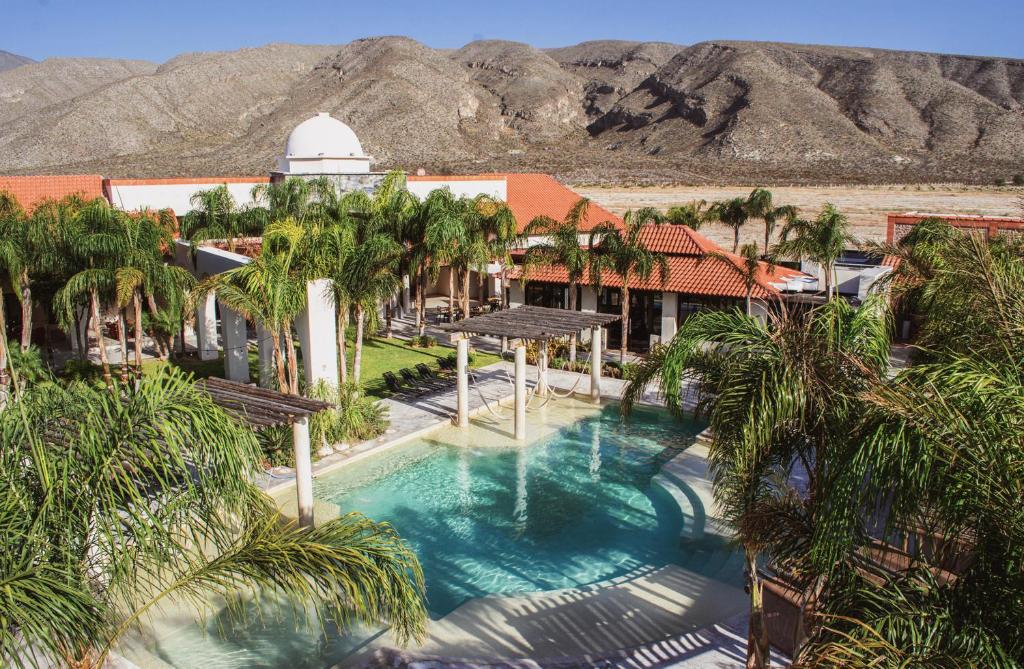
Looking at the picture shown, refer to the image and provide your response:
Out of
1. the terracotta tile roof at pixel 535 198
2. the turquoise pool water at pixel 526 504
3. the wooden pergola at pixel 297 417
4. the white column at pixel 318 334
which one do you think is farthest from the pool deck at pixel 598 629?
the terracotta tile roof at pixel 535 198

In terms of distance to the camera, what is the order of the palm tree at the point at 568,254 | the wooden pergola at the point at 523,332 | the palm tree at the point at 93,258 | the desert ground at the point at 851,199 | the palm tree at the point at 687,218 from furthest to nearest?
the desert ground at the point at 851,199 → the palm tree at the point at 687,218 → the palm tree at the point at 568,254 → the wooden pergola at the point at 523,332 → the palm tree at the point at 93,258

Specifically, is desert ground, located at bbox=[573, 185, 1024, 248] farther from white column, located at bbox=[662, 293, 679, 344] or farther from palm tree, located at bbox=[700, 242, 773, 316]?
white column, located at bbox=[662, 293, 679, 344]

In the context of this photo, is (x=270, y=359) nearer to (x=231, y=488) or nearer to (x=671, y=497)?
(x=671, y=497)

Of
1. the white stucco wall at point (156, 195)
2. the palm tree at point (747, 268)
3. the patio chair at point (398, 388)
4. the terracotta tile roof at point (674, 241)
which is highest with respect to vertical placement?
the white stucco wall at point (156, 195)

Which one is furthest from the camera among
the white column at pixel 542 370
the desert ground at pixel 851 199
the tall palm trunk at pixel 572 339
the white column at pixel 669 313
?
the desert ground at pixel 851 199

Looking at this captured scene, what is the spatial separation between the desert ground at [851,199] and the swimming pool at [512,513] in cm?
4092

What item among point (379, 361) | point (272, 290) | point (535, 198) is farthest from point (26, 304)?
point (535, 198)

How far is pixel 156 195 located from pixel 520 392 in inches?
747

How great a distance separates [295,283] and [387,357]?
8719 mm

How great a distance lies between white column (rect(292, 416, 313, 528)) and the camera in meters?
12.1

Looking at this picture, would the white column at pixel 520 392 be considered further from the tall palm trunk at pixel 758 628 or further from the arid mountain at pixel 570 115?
the arid mountain at pixel 570 115

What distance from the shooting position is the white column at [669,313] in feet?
80.5

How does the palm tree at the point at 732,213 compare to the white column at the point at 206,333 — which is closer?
the white column at the point at 206,333

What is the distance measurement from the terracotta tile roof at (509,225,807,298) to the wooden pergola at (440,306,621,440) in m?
5.15
